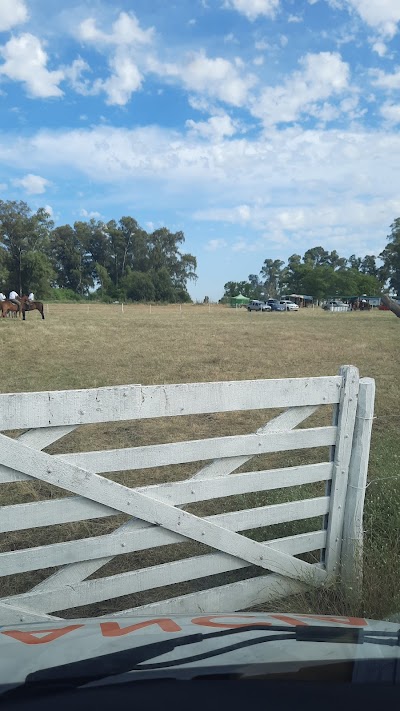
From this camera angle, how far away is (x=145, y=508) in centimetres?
306

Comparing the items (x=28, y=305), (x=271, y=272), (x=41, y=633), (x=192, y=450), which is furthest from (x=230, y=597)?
(x=271, y=272)

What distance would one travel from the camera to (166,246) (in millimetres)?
109125

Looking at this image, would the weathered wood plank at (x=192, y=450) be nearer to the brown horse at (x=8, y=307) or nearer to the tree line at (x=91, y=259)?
the brown horse at (x=8, y=307)

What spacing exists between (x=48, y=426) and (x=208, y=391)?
0.89 metres

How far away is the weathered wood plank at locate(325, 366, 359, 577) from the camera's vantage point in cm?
349

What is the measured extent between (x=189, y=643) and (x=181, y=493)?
51.5 inches

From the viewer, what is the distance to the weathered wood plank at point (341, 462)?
3486 mm

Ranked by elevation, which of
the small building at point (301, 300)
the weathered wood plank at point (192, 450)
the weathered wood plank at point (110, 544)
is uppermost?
the small building at point (301, 300)

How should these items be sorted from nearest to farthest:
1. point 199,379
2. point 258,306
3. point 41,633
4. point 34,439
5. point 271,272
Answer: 1. point 41,633
2. point 34,439
3. point 199,379
4. point 258,306
5. point 271,272

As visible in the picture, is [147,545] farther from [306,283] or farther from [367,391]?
[306,283]

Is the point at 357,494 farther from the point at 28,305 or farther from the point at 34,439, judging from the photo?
the point at 28,305

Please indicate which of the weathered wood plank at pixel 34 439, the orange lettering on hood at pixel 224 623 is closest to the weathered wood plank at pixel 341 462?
the orange lettering on hood at pixel 224 623

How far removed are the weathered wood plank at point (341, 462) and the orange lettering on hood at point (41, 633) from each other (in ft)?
6.41

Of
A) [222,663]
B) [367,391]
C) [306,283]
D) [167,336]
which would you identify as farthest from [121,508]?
[306,283]
